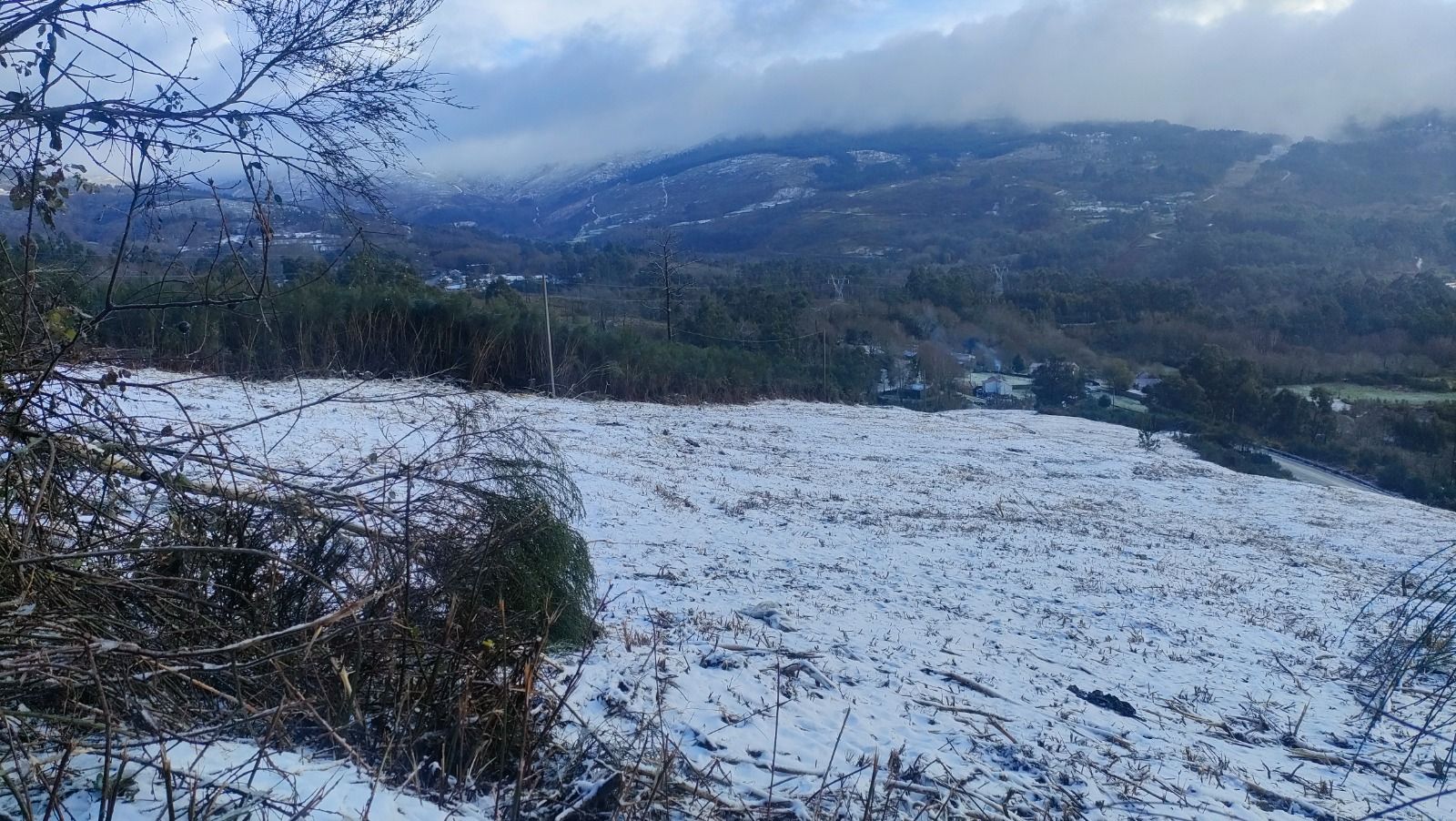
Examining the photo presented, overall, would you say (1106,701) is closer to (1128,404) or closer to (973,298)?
(1128,404)

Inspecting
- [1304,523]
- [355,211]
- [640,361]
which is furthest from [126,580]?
[640,361]

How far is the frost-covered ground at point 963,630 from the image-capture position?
4.68 m

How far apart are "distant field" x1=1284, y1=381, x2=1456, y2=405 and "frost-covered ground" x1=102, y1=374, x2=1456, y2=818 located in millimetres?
26515

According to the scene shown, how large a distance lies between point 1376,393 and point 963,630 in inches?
1770

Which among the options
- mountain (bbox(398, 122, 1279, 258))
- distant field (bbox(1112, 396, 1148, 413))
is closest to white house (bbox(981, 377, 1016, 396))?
distant field (bbox(1112, 396, 1148, 413))

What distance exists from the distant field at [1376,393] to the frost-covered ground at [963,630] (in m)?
26.5

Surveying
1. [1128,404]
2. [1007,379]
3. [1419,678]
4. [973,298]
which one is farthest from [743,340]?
[1419,678]

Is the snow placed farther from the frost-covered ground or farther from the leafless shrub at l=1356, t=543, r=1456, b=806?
the leafless shrub at l=1356, t=543, r=1456, b=806

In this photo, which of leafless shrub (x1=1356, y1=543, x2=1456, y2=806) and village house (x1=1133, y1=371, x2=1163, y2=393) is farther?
village house (x1=1133, y1=371, x2=1163, y2=393)

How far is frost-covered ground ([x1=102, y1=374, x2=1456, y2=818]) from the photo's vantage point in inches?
184

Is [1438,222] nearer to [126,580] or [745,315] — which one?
[745,315]

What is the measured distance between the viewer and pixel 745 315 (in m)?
44.3

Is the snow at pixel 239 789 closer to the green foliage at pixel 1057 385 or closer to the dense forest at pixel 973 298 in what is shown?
the dense forest at pixel 973 298

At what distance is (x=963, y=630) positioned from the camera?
7.69m
